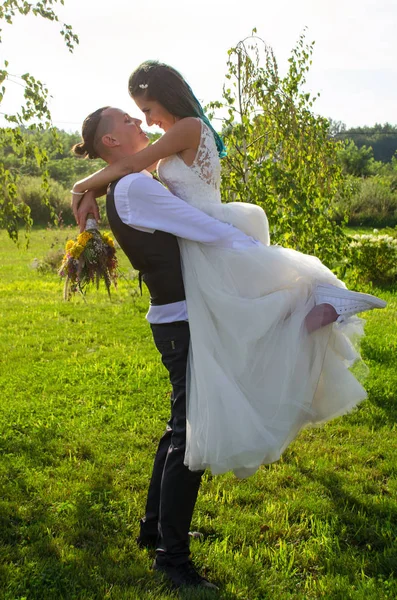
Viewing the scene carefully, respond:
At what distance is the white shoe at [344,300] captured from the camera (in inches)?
109

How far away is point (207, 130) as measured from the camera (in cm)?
298

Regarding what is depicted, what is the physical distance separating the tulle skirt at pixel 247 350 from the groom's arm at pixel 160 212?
131mm

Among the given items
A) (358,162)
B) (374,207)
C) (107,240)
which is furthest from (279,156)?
(358,162)

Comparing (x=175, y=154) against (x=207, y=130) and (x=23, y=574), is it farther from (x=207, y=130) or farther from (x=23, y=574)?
(x=23, y=574)

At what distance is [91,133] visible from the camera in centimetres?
304

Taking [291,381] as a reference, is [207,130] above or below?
above

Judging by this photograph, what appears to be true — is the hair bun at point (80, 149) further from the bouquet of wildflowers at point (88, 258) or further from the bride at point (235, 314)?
the bouquet of wildflowers at point (88, 258)

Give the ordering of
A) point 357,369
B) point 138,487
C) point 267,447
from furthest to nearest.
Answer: point 138,487, point 357,369, point 267,447

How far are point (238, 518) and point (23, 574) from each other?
1254mm

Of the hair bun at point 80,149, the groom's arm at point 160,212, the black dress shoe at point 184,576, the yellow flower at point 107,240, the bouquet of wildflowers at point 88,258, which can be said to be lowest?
the black dress shoe at point 184,576

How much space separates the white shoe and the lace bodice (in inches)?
26.6

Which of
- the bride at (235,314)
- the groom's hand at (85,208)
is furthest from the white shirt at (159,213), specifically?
the groom's hand at (85,208)

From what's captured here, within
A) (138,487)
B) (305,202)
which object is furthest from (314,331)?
(305,202)

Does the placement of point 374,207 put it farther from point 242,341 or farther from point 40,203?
point 242,341
